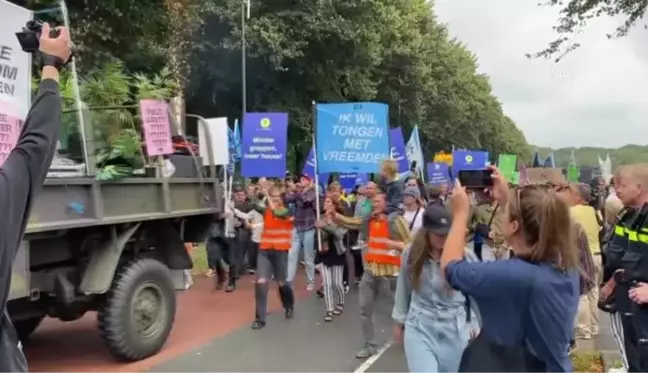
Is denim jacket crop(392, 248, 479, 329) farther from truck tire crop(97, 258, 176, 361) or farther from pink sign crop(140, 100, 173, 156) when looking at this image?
pink sign crop(140, 100, 173, 156)

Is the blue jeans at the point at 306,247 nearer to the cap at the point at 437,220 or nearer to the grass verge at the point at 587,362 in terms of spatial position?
the grass verge at the point at 587,362

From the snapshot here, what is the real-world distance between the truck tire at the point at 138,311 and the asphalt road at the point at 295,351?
1.02ft

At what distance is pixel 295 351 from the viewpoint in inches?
337

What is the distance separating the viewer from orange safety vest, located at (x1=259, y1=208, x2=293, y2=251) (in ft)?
33.3

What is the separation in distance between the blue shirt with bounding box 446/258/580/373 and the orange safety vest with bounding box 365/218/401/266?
17.5ft

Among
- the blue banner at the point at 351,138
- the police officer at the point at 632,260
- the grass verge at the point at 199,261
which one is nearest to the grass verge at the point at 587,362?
the police officer at the point at 632,260

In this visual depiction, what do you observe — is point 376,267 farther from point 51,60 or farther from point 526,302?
point 51,60

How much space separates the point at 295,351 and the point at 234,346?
73 centimetres

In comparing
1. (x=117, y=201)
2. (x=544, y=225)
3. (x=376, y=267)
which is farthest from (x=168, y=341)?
(x=544, y=225)

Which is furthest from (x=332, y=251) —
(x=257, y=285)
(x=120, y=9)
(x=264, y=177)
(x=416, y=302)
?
(x=120, y=9)

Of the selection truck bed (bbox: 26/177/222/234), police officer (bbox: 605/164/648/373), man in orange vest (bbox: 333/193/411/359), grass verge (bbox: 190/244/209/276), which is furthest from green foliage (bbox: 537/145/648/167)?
grass verge (bbox: 190/244/209/276)

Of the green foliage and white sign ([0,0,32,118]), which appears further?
the green foliage

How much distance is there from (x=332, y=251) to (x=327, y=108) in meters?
2.29

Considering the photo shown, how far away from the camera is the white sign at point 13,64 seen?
17.9 feet
